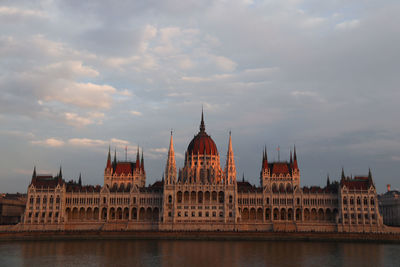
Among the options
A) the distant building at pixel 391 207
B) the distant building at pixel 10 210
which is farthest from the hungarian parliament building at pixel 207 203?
the distant building at pixel 10 210

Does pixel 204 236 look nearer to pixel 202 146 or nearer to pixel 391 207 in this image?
pixel 202 146

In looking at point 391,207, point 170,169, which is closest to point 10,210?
point 170,169

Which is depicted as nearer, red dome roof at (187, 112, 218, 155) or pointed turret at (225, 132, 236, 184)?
pointed turret at (225, 132, 236, 184)

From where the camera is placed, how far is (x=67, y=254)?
85.2 meters

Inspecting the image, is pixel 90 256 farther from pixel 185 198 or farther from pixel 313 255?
pixel 185 198

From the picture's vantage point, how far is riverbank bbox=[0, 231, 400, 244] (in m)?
115

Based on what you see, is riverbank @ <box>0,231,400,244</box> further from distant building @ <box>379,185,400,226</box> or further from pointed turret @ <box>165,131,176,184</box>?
distant building @ <box>379,185,400,226</box>

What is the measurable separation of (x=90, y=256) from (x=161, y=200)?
6081cm

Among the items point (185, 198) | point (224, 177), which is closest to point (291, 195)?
point (224, 177)

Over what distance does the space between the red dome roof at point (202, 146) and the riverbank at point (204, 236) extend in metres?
37.8

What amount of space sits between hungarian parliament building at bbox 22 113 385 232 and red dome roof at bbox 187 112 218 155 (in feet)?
1.54

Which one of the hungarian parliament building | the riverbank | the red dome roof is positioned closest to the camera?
the riverbank

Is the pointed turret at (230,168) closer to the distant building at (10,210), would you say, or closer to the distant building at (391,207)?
the distant building at (391,207)

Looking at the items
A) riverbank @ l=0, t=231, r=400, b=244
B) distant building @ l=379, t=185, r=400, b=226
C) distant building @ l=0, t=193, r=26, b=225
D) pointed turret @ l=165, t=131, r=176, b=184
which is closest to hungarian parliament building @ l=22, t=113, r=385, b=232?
pointed turret @ l=165, t=131, r=176, b=184
